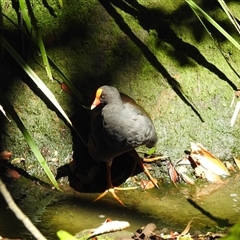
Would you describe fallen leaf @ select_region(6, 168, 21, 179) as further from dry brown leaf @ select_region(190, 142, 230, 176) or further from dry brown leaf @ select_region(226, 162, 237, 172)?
dry brown leaf @ select_region(226, 162, 237, 172)

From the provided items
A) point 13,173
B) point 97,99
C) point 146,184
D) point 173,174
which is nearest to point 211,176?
point 173,174

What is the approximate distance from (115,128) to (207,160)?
874mm

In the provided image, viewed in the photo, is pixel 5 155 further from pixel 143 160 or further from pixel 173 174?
pixel 173 174

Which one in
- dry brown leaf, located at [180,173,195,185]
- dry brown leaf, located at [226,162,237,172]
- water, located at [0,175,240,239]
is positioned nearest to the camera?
water, located at [0,175,240,239]

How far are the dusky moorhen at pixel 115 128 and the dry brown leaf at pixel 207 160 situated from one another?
0.43 metres

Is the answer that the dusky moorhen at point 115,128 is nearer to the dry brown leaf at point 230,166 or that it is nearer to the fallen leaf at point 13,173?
the fallen leaf at point 13,173

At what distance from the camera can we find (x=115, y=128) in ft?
10.9

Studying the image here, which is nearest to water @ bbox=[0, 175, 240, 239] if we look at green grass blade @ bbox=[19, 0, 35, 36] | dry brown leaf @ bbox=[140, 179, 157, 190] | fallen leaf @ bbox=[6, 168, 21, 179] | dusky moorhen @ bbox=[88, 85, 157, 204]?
dry brown leaf @ bbox=[140, 179, 157, 190]

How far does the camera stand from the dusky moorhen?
3307 millimetres

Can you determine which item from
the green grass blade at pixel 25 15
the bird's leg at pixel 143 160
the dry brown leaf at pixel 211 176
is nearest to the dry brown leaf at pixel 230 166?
the dry brown leaf at pixel 211 176

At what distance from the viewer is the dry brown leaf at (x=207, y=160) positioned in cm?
376

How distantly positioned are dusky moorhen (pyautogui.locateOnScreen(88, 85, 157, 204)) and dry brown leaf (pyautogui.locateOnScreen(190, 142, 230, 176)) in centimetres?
43

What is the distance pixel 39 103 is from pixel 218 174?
146 centimetres

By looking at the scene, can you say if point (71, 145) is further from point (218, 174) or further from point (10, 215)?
point (218, 174)
